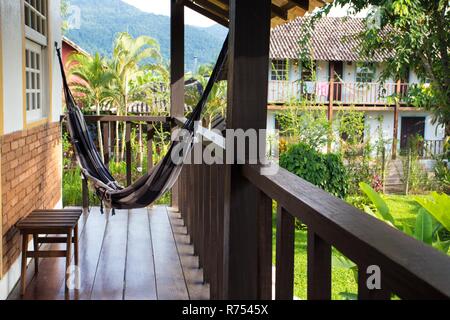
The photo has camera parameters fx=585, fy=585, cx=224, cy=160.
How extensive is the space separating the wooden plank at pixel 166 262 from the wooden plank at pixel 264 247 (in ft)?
3.68

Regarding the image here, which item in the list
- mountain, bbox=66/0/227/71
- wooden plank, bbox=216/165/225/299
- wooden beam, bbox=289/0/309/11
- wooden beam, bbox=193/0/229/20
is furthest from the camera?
mountain, bbox=66/0/227/71

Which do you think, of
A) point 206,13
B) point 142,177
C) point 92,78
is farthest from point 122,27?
point 142,177

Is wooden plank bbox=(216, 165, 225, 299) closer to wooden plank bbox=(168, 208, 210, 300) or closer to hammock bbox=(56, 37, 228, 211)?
wooden plank bbox=(168, 208, 210, 300)

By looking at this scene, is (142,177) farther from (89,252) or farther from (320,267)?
(320,267)

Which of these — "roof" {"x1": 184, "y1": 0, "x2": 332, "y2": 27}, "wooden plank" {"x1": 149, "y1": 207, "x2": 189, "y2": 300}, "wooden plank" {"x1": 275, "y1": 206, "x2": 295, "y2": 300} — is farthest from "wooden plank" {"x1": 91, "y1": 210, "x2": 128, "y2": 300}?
"roof" {"x1": 184, "y1": 0, "x2": 332, "y2": 27}

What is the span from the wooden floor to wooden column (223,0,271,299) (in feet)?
3.02

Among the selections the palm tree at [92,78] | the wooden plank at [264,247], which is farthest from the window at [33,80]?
the palm tree at [92,78]

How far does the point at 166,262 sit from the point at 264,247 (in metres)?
1.77

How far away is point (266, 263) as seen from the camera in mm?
1770

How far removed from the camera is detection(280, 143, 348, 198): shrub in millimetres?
7059

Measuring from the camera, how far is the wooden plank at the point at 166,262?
2.94 m

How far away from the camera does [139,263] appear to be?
3.44m
